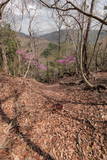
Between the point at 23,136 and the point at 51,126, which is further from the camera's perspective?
the point at 51,126

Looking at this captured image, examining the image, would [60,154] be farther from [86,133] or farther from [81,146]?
[86,133]

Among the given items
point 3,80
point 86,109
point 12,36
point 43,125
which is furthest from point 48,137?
point 12,36

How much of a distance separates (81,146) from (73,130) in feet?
1.39

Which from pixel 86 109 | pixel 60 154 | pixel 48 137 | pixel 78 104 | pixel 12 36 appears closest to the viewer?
pixel 60 154

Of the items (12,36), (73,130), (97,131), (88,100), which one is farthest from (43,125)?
(12,36)

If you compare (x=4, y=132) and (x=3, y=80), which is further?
(x=3, y=80)

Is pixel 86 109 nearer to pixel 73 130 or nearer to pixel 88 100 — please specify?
pixel 88 100

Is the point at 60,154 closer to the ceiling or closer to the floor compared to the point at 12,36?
closer to the floor

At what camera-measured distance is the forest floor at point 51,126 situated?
2.93 metres

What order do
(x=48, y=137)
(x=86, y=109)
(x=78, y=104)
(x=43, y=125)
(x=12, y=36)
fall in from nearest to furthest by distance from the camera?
(x=48, y=137)
(x=43, y=125)
(x=86, y=109)
(x=78, y=104)
(x=12, y=36)

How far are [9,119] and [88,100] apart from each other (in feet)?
7.36

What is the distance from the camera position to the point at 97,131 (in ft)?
10.8

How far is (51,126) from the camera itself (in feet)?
11.5

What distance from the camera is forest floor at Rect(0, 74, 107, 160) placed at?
293 centimetres
